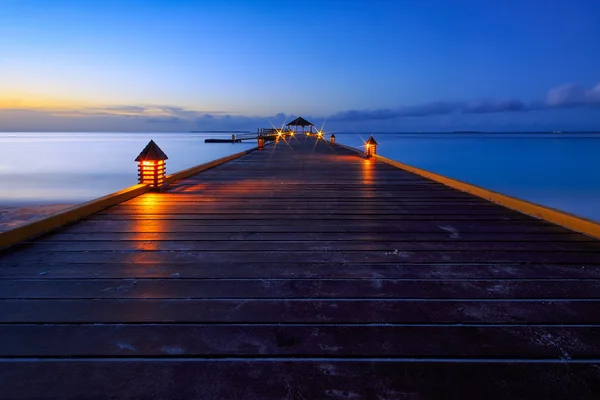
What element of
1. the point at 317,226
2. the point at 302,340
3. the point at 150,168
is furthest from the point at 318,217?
the point at 150,168

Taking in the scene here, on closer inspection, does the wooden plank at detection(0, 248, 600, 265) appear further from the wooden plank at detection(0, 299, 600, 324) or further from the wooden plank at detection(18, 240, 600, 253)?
the wooden plank at detection(0, 299, 600, 324)

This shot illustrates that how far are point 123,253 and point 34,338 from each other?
1.16 m

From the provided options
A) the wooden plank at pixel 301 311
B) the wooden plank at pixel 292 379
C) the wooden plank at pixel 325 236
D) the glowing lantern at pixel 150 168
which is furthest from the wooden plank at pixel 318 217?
the wooden plank at pixel 292 379

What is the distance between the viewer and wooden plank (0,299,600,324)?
1831 mm

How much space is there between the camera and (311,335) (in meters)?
1.69

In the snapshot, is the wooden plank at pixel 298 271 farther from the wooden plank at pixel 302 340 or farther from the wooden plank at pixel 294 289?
the wooden plank at pixel 302 340

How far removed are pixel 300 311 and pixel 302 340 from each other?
261mm

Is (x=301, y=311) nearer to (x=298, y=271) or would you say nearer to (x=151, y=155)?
(x=298, y=271)

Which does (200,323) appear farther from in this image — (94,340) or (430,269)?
(430,269)

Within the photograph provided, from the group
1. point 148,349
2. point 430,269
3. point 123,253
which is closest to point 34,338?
point 148,349

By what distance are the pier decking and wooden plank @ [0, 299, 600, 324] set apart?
0.4 inches

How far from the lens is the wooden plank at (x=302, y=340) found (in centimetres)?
157

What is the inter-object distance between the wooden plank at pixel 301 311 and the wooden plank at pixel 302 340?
59 mm

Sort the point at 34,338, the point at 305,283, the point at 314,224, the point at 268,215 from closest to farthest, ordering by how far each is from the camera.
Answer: the point at 34,338 < the point at 305,283 < the point at 314,224 < the point at 268,215
